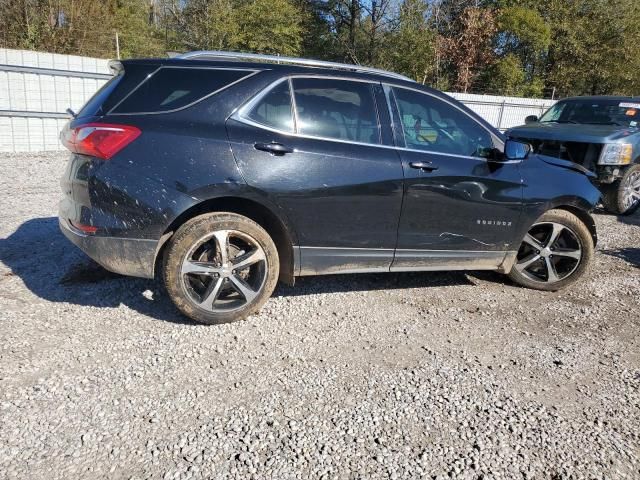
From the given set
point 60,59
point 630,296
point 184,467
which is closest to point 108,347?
point 184,467

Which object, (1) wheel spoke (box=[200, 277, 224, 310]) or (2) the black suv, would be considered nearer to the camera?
(2) the black suv

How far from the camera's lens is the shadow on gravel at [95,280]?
12.7 ft

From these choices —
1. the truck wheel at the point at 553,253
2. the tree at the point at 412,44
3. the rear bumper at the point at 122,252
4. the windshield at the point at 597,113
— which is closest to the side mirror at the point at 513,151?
the truck wheel at the point at 553,253

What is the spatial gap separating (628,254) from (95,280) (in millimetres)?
5872

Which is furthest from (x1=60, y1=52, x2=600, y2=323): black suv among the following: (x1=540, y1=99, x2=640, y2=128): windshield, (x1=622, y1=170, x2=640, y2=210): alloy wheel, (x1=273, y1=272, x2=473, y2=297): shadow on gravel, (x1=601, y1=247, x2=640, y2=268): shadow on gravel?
(x1=540, y1=99, x2=640, y2=128): windshield

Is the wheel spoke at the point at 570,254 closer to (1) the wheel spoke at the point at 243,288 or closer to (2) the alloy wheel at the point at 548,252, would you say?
(2) the alloy wheel at the point at 548,252

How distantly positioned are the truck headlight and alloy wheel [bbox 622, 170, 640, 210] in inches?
19.6

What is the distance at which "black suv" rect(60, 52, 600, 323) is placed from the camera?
3219 mm

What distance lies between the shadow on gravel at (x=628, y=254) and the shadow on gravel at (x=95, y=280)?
193cm

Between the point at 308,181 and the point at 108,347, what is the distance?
5.64 ft

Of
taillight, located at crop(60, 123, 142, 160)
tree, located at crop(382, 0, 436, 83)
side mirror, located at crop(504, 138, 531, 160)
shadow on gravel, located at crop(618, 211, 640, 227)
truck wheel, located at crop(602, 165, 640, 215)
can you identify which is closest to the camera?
taillight, located at crop(60, 123, 142, 160)

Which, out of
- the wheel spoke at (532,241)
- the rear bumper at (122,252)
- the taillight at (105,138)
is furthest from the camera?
the wheel spoke at (532,241)

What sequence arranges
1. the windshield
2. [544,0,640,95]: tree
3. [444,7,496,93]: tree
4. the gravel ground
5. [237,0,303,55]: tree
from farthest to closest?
[544,0,640,95]: tree < [444,7,496,93]: tree < [237,0,303,55]: tree < the windshield < the gravel ground

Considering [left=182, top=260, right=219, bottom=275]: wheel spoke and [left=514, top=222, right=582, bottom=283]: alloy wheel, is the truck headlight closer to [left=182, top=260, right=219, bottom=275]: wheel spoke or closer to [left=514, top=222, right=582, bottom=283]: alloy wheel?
[left=514, top=222, right=582, bottom=283]: alloy wheel
